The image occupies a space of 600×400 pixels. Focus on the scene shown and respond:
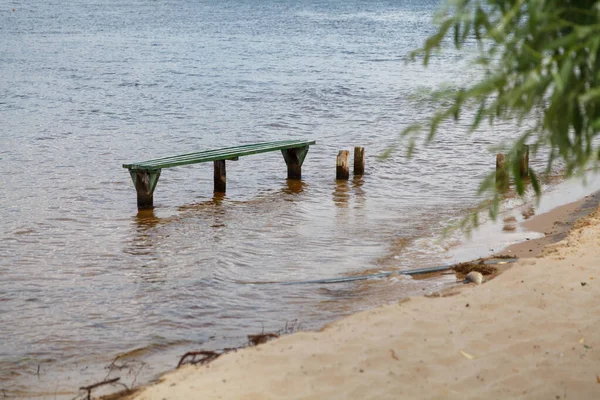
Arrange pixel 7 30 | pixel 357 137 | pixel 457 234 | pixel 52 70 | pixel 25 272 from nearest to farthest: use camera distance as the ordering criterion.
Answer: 1. pixel 25 272
2. pixel 457 234
3. pixel 357 137
4. pixel 52 70
5. pixel 7 30

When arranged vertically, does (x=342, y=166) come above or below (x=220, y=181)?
above

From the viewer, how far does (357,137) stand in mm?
23859

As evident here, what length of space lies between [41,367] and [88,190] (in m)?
9.21

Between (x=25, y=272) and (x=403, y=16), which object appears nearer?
(x=25, y=272)

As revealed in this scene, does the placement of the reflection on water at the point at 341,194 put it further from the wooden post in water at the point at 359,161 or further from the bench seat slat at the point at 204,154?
the bench seat slat at the point at 204,154

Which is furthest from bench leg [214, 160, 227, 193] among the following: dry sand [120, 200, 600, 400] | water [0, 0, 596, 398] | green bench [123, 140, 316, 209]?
dry sand [120, 200, 600, 400]

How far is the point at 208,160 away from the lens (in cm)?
1523

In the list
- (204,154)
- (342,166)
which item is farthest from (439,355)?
(342,166)

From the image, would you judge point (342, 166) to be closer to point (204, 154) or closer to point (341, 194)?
point (341, 194)

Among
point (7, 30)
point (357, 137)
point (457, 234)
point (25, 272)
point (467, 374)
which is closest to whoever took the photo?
point (467, 374)

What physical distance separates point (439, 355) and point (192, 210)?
9.16 metres

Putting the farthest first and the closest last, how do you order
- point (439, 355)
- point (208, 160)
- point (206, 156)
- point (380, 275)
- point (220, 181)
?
point (220, 181)
point (206, 156)
point (208, 160)
point (380, 275)
point (439, 355)

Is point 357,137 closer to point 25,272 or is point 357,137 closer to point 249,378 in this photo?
point 25,272

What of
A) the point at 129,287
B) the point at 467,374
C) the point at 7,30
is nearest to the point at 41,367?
the point at 129,287
